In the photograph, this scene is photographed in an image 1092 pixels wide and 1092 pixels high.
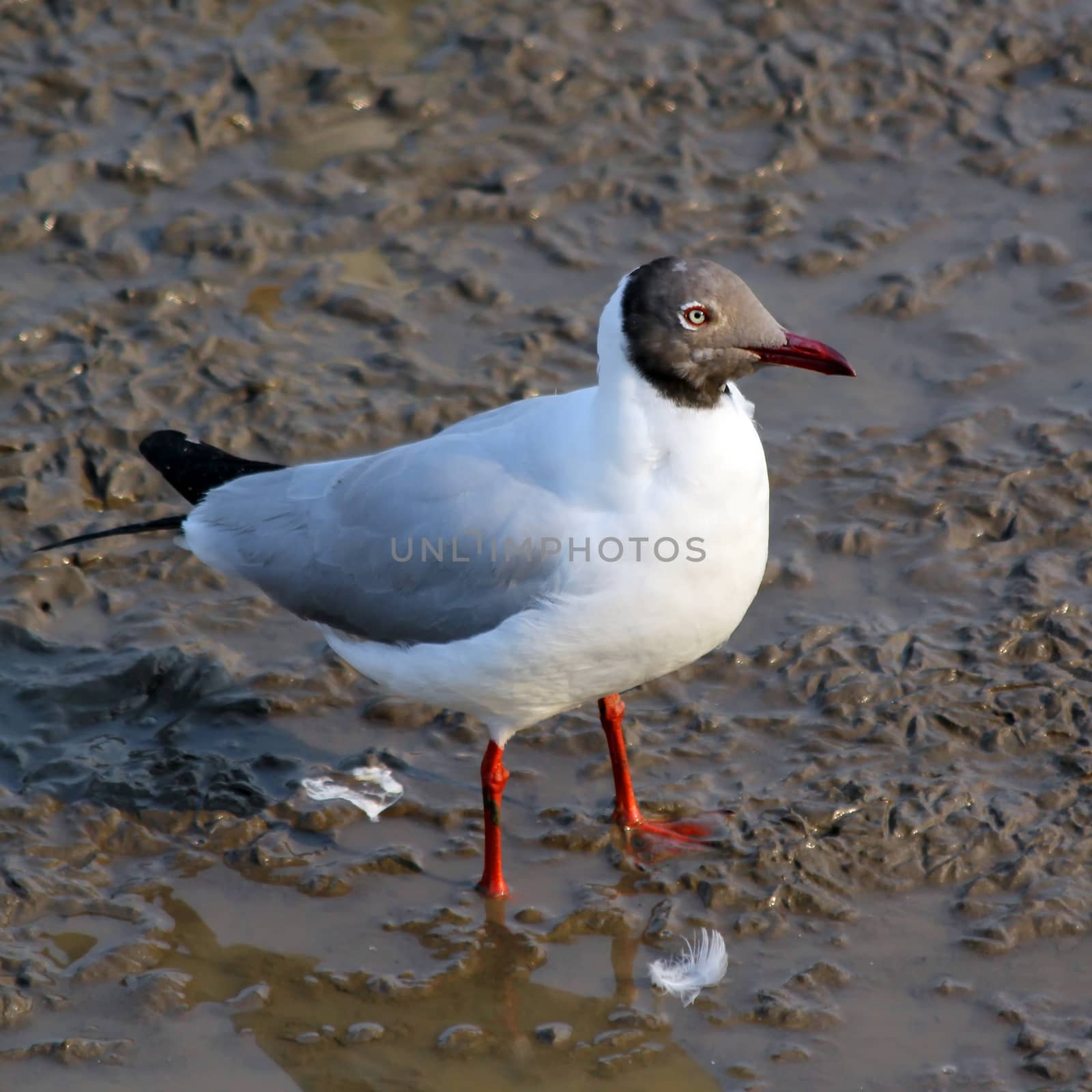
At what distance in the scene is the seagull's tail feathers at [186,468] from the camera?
6320 mm

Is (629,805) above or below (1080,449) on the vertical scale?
below

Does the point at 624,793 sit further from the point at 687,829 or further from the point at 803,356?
the point at 803,356

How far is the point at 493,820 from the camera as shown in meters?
5.74

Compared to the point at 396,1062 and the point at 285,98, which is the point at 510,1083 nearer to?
the point at 396,1062

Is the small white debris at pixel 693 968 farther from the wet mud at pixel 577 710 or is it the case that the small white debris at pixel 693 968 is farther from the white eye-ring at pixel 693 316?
the white eye-ring at pixel 693 316

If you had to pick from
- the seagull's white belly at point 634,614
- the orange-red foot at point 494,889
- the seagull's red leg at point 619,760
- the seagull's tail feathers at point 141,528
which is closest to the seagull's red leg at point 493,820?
the orange-red foot at point 494,889

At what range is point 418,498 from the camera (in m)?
5.53

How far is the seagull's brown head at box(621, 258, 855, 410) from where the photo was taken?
16.2ft

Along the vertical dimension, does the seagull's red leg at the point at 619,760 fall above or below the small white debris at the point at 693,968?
above

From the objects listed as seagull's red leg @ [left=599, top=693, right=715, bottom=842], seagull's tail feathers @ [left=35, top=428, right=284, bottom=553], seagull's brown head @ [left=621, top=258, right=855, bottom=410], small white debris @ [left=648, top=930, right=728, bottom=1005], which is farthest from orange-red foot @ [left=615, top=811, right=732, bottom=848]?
seagull's tail feathers @ [left=35, top=428, right=284, bottom=553]

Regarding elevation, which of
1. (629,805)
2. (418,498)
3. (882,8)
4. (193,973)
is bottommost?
(193,973)

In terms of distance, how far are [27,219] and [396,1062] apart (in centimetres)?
517

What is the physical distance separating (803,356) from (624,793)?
1847mm

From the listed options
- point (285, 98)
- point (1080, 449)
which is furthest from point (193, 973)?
point (285, 98)
